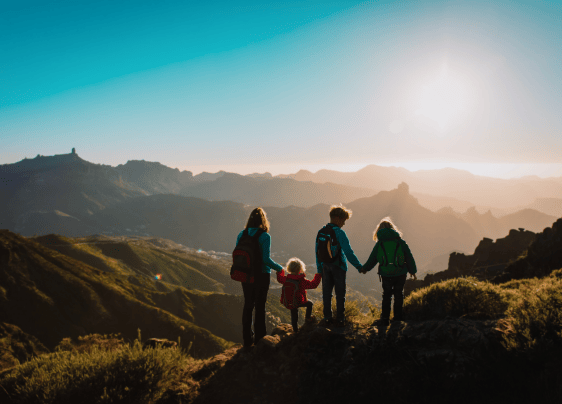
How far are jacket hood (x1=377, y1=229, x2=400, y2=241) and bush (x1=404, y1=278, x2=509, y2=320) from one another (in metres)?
1.92

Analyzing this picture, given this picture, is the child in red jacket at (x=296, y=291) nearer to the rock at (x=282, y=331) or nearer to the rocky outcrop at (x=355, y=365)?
the rock at (x=282, y=331)

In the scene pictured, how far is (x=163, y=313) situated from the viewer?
55.9m

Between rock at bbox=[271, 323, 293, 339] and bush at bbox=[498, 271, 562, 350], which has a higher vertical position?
bush at bbox=[498, 271, 562, 350]

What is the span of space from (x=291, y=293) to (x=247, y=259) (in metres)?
1.72

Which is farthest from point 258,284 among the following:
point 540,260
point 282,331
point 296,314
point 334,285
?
point 540,260

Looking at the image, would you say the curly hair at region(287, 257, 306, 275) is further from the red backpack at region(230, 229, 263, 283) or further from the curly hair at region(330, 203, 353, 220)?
the curly hair at region(330, 203, 353, 220)

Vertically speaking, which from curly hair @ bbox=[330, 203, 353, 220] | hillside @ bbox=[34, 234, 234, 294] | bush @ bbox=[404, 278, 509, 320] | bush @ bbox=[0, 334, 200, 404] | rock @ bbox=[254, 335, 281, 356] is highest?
curly hair @ bbox=[330, 203, 353, 220]

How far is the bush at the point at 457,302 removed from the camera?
6004mm

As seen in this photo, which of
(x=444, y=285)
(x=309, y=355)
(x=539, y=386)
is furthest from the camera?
(x=444, y=285)

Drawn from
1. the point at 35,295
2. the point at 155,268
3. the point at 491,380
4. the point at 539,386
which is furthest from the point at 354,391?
the point at 155,268

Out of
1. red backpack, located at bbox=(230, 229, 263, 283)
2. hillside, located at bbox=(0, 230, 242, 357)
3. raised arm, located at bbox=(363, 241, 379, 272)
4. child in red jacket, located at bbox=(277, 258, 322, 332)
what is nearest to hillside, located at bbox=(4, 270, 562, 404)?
child in red jacket, located at bbox=(277, 258, 322, 332)

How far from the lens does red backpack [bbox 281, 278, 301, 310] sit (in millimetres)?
6793

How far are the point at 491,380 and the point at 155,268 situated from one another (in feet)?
467

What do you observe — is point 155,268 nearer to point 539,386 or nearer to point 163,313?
point 163,313
